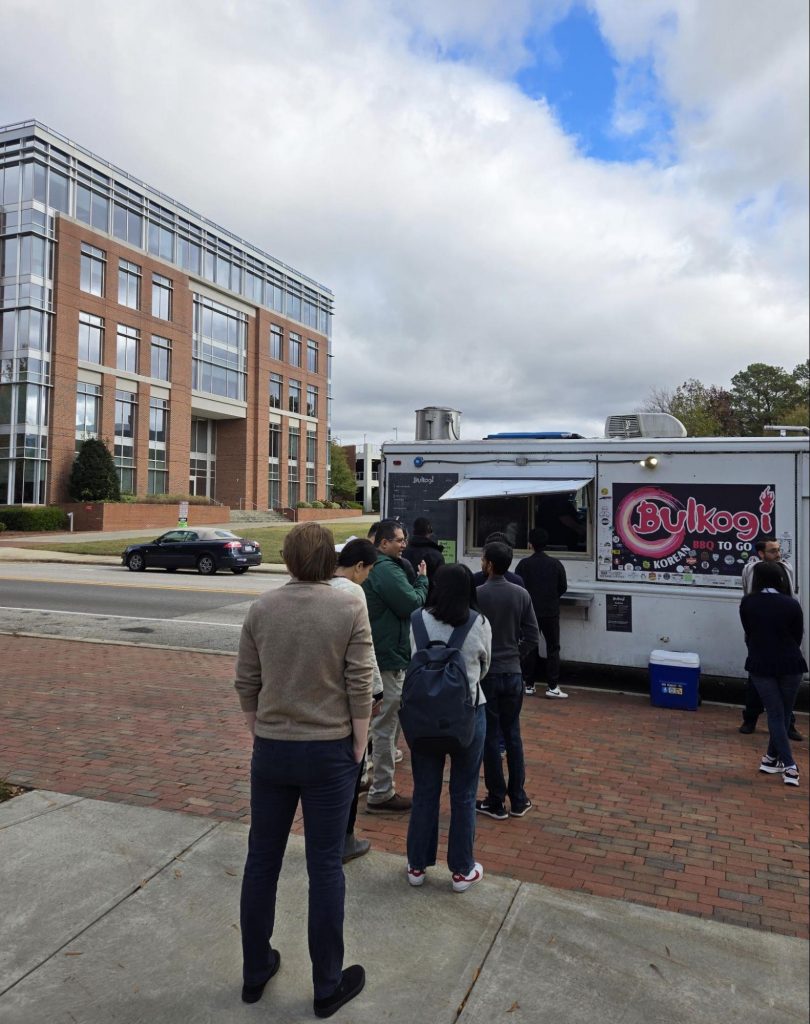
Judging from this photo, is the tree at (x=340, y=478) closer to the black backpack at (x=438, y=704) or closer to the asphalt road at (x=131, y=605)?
the asphalt road at (x=131, y=605)

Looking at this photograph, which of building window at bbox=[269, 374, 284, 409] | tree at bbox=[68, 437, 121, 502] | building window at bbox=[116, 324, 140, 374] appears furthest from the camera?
building window at bbox=[269, 374, 284, 409]

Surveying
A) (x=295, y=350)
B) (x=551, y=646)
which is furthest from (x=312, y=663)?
(x=295, y=350)

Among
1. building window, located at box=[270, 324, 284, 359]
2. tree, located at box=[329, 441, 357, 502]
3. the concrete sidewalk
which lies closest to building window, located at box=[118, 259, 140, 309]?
building window, located at box=[270, 324, 284, 359]

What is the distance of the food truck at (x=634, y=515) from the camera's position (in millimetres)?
7535

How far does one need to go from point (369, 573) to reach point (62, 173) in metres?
47.7

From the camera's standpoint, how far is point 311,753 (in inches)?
116

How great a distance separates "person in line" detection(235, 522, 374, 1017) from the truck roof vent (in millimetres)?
6200

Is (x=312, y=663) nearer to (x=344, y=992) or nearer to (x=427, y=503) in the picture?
(x=344, y=992)

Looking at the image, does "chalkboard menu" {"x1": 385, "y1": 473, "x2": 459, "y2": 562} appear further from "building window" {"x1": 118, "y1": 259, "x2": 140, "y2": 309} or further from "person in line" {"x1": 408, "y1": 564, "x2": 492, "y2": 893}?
"building window" {"x1": 118, "y1": 259, "x2": 140, "y2": 309}

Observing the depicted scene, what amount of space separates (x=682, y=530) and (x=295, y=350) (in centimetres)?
6033

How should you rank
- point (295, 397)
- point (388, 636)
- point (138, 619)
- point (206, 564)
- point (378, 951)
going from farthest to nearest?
point (295, 397), point (206, 564), point (138, 619), point (388, 636), point (378, 951)

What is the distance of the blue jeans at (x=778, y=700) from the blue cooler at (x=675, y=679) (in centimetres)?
186

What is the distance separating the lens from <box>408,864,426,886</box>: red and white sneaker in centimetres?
385

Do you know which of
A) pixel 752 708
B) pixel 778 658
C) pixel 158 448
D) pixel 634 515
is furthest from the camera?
pixel 158 448
